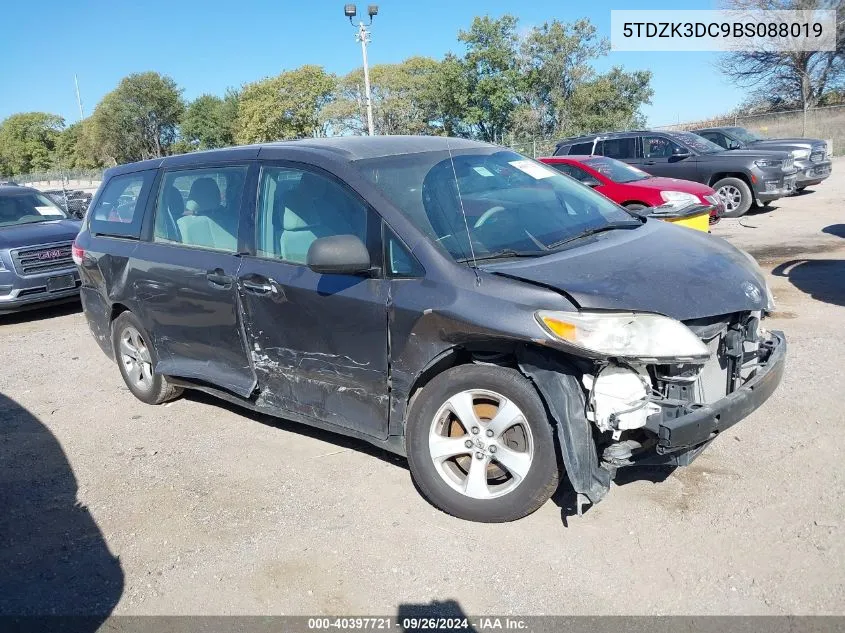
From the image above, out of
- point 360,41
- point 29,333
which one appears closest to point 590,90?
point 360,41

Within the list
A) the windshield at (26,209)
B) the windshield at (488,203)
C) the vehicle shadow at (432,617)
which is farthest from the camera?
the windshield at (26,209)

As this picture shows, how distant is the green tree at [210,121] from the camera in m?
69.1

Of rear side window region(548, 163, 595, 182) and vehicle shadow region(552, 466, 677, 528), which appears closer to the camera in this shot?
vehicle shadow region(552, 466, 677, 528)

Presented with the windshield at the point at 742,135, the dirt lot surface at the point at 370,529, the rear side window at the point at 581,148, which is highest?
the windshield at the point at 742,135

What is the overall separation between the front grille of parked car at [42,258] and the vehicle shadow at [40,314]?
646 mm

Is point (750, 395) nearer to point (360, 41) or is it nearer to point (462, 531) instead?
point (462, 531)

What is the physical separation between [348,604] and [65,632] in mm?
1183

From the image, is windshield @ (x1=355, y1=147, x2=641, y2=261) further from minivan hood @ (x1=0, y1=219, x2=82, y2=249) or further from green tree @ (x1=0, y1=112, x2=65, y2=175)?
green tree @ (x1=0, y1=112, x2=65, y2=175)

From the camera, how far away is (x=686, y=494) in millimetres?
3641

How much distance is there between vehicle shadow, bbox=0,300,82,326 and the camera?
31.7 feet

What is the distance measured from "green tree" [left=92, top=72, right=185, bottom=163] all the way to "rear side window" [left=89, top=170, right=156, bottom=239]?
219 feet

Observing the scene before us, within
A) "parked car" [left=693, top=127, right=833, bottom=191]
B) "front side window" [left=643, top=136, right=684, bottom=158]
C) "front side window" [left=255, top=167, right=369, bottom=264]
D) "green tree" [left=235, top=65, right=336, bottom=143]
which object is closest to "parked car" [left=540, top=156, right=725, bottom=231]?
"front side window" [left=643, top=136, right=684, bottom=158]

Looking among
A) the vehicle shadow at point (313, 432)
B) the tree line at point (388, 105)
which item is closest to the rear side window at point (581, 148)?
the vehicle shadow at point (313, 432)

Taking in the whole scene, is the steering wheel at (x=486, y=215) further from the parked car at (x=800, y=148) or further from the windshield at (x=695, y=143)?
the parked car at (x=800, y=148)
